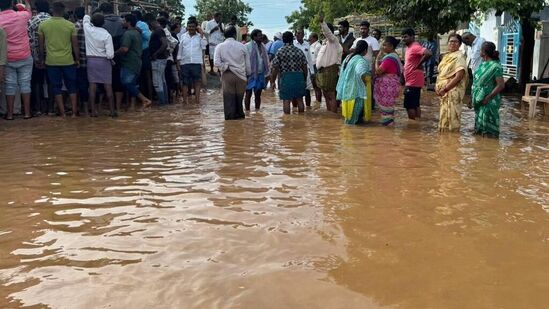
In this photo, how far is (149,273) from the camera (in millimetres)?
3066

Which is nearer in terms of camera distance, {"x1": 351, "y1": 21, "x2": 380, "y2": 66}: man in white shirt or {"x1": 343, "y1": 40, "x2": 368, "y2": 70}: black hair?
{"x1": 343, "y1": 40, "x2": 368, "y2": 70}: black hair

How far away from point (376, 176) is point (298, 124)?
349 cm

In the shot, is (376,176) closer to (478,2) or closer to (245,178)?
(245,178)

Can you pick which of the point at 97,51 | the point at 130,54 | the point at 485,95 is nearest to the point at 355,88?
the point at 485,95

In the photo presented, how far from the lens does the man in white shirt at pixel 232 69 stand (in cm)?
871

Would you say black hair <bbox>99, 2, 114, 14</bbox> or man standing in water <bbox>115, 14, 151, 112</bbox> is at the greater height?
black hair <bbox>99, 2, 114, 14</bbox>

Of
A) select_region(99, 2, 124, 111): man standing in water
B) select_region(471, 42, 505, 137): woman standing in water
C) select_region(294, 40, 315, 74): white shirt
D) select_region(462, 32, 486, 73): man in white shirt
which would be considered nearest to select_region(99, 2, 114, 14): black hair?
select_region(99, 2, 124, 111): man standing in water

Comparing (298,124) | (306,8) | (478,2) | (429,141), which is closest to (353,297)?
(429,141)

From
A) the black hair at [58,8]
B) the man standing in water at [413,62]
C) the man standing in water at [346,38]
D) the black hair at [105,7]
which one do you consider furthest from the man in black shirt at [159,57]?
the man standing in water at [413,62]

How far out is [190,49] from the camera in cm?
1066

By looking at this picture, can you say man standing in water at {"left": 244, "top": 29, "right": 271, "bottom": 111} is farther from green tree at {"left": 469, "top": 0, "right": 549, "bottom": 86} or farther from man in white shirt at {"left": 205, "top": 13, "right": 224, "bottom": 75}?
man in white shirt at {"left": 205, "top": 13, "right": 224, "bottom": 75}

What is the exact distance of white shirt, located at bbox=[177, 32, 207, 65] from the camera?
10598 millimetres

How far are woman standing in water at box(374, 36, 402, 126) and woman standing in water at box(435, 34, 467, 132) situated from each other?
845 mm

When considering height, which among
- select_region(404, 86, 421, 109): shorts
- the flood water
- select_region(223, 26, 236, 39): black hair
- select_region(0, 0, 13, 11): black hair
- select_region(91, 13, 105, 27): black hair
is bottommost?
the flood water
